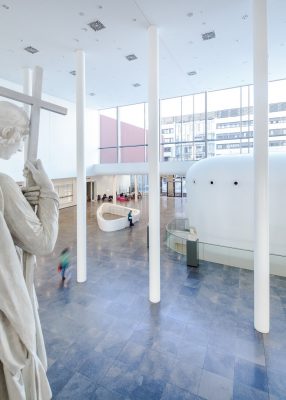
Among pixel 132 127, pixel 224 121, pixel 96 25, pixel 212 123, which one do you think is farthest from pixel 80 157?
pixel 132 127

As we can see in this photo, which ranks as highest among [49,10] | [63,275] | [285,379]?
[49,10]

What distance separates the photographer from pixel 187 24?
4.83m

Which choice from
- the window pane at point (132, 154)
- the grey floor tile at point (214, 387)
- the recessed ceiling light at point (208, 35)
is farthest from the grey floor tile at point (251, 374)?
the window pane at point (132, 154)

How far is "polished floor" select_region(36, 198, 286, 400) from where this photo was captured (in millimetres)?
2801

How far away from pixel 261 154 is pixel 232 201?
12.5ft

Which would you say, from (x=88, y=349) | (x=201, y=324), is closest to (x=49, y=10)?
(x=88, y=349)

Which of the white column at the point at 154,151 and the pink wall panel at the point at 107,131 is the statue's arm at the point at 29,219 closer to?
the white column at the point at 154,151

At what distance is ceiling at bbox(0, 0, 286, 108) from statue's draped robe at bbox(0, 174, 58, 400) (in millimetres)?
4605

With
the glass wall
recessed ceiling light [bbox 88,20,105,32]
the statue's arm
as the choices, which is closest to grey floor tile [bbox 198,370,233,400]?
the statue's arm

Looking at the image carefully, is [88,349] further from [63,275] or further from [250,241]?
[250,241]

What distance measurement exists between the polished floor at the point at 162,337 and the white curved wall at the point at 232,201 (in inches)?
54.6

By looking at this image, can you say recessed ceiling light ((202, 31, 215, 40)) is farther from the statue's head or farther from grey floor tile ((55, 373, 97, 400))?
grey floor tile ((55, 373, 97, 400))

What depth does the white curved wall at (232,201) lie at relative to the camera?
657 centimetres

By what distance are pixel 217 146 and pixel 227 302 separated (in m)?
9.33
